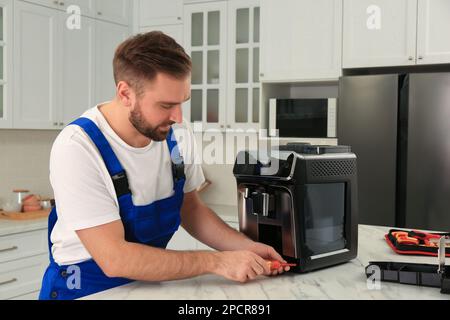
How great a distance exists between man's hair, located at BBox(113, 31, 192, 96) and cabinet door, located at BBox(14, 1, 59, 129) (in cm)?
222

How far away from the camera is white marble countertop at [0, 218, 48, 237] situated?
9.99ft

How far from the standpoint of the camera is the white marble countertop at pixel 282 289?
1.18 metres

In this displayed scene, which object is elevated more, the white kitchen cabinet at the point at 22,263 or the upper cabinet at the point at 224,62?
the upper cabinet at the point at 224,62

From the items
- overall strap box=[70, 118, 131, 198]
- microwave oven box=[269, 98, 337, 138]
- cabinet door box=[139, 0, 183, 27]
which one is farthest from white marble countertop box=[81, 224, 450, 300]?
cabinet door box=[139, 0, 183, 27]

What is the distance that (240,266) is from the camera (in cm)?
127

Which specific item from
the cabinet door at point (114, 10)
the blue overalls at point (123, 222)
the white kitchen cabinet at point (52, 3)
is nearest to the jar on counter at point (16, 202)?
the white kitchen cabinet at point (52, 3)

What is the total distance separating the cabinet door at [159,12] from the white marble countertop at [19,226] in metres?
1.84

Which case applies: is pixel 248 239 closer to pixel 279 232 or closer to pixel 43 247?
pixel 279 232

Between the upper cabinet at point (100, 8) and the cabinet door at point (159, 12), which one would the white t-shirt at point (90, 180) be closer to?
the upper cabinet at point (100, 8)

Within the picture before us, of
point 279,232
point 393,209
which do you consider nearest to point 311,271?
point 279,232

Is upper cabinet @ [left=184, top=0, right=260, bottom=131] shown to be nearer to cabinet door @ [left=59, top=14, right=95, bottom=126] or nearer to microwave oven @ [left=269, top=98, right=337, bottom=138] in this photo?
microwave oven @ [left=269, top=98, right=337, bottom=138]

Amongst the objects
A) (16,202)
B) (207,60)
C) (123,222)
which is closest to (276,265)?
(123,222)

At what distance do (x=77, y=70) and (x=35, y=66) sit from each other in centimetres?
37
